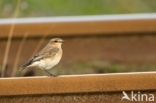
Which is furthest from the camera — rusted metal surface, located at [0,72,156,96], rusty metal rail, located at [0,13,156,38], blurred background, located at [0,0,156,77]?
rusty metal rail, located at [0,13,156,38]

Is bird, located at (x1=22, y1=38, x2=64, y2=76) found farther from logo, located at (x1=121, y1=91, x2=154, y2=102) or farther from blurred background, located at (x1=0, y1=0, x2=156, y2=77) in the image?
blurred background, located at (x1=0, y1=0, x2=156, y2=77)

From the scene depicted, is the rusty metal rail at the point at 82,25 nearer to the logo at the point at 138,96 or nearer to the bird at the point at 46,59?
the bird at the point at 46,59

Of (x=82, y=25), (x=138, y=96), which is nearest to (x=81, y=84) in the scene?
(x=138, y=96)

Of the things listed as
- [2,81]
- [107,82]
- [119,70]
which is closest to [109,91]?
[107,82]

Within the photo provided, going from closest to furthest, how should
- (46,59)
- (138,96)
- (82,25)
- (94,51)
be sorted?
(138,96) < (46,59) < (94,51) < (82,25)

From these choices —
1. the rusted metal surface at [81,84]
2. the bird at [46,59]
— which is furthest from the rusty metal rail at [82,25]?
the rusted metal surface at [81,84]

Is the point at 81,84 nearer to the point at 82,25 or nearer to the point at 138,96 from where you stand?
the point at 138,96

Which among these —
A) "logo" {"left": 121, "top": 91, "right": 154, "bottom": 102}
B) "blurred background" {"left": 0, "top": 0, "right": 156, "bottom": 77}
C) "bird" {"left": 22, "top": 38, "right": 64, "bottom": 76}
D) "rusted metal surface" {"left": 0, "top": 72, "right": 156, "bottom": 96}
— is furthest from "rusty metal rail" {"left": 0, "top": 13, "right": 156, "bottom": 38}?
"logo" {"left": 121, "top": 91, "right": 154, "bottom": 102}
